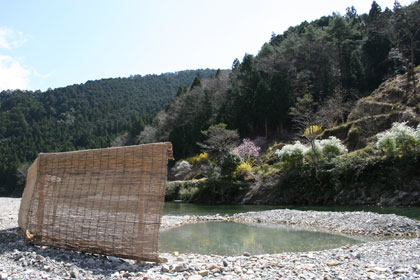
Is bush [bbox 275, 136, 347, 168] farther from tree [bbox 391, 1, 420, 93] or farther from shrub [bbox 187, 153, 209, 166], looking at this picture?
tree [bbox 391, 1, 420, 93]

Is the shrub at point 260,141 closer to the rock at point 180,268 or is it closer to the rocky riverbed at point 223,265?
the rocky riverbed at point 223,265

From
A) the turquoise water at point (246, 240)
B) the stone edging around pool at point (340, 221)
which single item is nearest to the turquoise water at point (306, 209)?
the stone edging around pool at point (340, 221)

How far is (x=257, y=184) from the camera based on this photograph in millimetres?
26797

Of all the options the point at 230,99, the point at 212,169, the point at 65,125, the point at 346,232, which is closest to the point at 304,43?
the point at 230,99

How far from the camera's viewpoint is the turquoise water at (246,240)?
9.04 meters

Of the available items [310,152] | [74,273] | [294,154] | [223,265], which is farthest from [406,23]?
[74,273]

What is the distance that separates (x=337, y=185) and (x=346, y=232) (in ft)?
33.3

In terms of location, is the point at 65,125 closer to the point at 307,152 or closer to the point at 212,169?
the point at 212,169

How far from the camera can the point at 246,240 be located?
1060 cm

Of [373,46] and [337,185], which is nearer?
[337,185]

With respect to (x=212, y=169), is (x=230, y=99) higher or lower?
higher

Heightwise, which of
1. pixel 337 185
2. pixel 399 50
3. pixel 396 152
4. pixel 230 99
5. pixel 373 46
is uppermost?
pixel 373 46

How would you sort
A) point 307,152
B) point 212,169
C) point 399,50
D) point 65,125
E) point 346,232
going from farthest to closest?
1. point 65,125
2. point 399,50
3. point 212,169
4. point 307,152
5. point 346,232

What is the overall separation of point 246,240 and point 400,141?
43.2 ft
